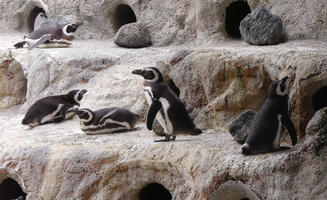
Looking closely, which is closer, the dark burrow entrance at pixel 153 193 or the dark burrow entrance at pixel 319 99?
the dark burrow entrance at pixel 319 99

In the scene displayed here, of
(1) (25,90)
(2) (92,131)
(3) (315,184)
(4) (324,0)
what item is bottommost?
(1) (25,90)

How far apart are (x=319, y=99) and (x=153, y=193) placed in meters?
1.83

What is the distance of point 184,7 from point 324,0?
87.6 inches

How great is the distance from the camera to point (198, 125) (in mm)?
6098

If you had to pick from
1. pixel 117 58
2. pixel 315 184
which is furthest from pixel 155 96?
pixel 117 58

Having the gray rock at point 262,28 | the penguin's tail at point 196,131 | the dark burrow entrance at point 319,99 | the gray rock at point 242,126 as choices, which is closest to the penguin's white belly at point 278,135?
the gray rock at point 242,126

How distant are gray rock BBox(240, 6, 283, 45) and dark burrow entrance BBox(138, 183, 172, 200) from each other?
6.66 ft

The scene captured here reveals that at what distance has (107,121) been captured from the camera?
6227 millimetres

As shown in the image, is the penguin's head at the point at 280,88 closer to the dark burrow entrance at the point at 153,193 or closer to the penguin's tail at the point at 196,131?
the penguin's tail at the point at 196,131

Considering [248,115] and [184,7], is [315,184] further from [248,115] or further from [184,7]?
[184,7]

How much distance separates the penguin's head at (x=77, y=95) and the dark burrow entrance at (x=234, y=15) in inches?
91.5

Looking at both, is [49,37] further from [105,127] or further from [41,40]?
[105,127]

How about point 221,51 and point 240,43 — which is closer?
point 221,51

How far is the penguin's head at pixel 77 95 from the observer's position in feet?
23.9
